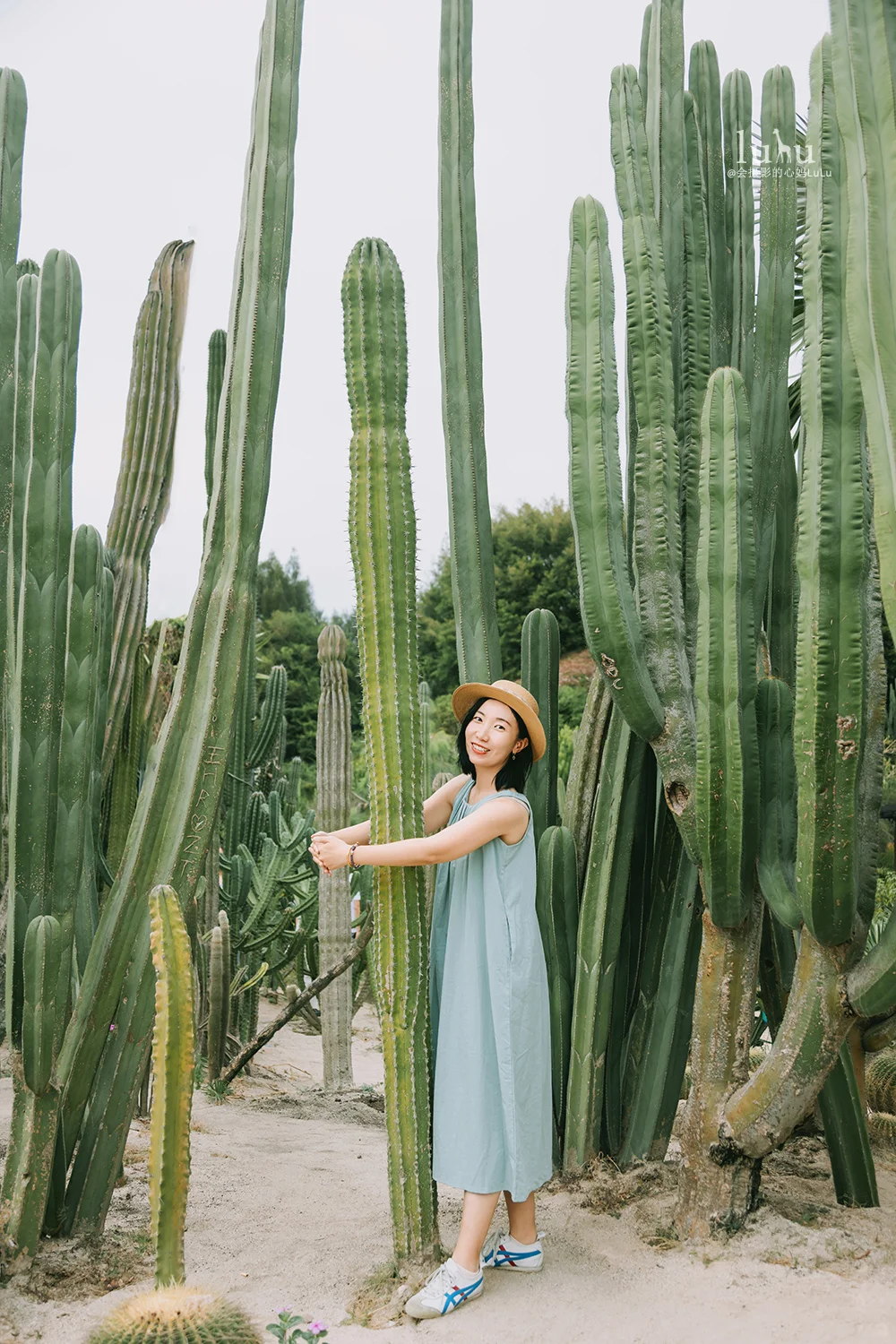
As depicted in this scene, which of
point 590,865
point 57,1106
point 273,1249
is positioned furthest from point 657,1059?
point 57,1106

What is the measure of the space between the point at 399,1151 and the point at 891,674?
8258mm

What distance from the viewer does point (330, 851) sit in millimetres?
2674

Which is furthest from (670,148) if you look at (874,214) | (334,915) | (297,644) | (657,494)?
(297,644)

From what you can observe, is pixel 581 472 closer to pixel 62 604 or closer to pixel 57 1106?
pixel 62 604

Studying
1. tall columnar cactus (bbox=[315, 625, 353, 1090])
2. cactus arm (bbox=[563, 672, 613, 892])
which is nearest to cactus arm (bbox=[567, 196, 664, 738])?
cactus arm (bbox=[563, 672, 613, 892])

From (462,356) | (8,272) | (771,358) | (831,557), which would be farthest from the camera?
(462,356)

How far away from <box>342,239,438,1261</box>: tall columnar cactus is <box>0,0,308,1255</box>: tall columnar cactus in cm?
35

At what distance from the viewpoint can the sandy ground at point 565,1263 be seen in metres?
2.38

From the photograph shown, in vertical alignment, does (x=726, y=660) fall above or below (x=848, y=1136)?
above

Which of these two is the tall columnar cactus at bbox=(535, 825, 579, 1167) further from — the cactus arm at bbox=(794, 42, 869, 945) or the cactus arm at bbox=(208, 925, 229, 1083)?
the cactus arm at bbox=(208, 925, 229, 1083)

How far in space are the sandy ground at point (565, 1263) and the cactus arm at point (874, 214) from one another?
1.62 meters

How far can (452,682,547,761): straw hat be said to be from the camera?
9.52 ft

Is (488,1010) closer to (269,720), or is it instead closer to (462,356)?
(462,356)

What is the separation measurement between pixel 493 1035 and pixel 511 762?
725 millimetres
